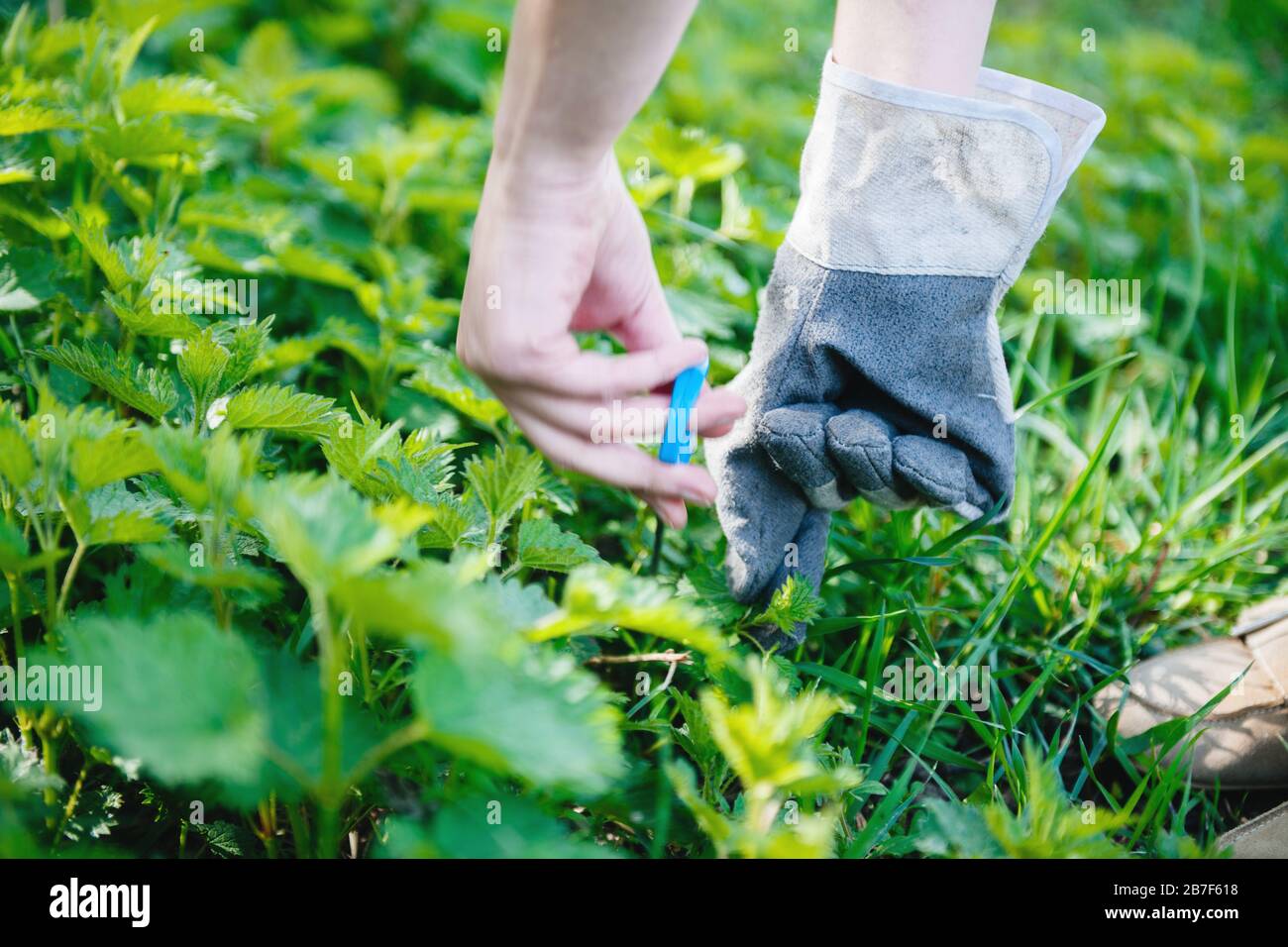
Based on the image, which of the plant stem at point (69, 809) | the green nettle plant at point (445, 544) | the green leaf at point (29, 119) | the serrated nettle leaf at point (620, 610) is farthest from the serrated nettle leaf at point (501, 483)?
the green leaf at point (29, 119)

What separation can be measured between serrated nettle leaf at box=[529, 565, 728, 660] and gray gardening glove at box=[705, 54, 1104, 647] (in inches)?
14.2

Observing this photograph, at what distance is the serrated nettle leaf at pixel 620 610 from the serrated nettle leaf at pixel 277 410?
0.43 meters

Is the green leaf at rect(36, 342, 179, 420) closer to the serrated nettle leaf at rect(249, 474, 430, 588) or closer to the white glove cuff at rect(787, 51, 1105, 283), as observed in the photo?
the serrated nettle leaf at rect(249, 474, 430, 588)

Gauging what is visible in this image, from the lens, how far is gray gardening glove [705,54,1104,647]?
4.09 feet

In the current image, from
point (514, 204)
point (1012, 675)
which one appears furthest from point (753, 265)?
point (514, 204)

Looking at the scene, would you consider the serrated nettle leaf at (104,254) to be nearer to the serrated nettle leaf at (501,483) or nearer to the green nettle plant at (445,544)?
the green nettle plant at (445,544)

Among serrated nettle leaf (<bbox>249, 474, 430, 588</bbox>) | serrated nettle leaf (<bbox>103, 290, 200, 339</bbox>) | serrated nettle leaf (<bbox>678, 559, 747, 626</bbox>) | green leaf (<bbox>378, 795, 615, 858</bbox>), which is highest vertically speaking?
serrated nettle leaf (<bbox>103, 290, 200, 339</bbox>)

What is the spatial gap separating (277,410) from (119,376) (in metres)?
0.23

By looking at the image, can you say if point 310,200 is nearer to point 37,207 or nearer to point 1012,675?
point 37,207

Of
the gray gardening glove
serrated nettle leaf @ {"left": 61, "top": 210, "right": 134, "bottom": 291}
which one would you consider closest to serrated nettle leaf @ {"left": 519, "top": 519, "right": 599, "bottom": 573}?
the gray gardening glove

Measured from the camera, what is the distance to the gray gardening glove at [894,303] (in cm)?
125

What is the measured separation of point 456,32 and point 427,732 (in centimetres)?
245

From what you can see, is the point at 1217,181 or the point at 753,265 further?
the point at 1217,181

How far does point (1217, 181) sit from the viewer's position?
2.75 metres
